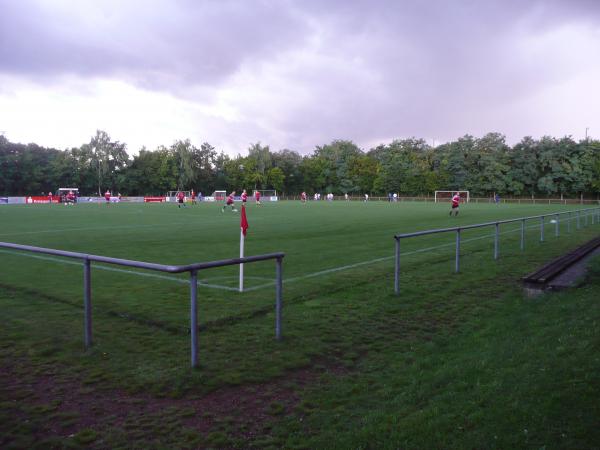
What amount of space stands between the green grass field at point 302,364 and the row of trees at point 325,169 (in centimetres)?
9007

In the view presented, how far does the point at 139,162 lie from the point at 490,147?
240 feet

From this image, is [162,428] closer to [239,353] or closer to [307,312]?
[239,353]

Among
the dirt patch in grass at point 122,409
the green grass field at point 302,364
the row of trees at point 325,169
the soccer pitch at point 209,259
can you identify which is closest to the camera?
the green grass field at point 302,364

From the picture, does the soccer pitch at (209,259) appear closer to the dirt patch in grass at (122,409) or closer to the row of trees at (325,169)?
the dirt patch in grass at (122,409)

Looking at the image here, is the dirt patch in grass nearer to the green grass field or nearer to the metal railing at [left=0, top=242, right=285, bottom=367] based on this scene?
the green grass field

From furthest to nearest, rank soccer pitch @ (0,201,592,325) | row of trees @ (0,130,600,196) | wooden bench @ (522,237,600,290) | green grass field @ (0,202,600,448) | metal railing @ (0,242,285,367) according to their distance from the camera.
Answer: row of trees @ (0,130,600,196) → wooden bench @ (522,237,600,290) → soccer pitch @ (0,201,592,325) → metal railing @ (0,242,285,367) → green grass field @ (0,202,600,448)

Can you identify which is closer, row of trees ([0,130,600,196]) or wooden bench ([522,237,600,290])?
wooden bench ([522,237,600,290])

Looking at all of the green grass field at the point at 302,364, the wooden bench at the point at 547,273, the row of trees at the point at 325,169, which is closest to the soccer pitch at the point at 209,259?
the green grass field at the point at 302,364

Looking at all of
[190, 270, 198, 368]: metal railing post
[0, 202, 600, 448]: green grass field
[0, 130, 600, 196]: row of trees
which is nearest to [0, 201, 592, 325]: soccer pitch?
[0, 202, 600, 448]: green grass field

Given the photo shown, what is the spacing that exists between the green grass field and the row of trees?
296 feet

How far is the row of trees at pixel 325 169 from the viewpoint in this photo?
300 feet

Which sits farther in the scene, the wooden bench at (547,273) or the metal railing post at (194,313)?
the wooden bench at (547,273)

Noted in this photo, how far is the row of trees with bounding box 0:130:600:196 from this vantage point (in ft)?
300

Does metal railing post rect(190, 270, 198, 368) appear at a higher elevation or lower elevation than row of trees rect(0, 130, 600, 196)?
lower
